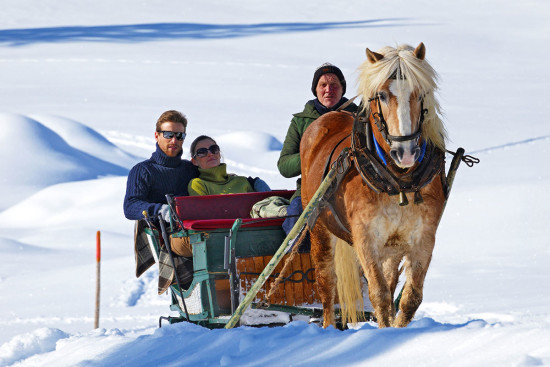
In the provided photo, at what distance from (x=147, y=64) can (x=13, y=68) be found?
499 centimetres

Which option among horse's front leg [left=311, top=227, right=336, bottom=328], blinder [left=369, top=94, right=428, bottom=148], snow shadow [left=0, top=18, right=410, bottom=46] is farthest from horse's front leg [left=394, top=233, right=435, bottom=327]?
snow shadow [left=0, top=18, right=410, bottom=46]

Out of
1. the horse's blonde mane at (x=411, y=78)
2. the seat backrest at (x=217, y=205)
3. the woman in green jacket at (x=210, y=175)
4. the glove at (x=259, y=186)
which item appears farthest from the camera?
the glove at (x=259, y=186)

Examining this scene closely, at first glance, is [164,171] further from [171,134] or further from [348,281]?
[348,281]

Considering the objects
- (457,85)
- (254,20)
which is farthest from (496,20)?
(457,85)

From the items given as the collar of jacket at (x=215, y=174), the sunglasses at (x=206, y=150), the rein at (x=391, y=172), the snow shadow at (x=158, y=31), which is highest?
the snow shadow at (x=158, y=31)

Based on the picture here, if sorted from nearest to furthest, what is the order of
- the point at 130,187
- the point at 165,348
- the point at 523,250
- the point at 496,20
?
1. the point at 165,348
2. the point at 130,187
3. the point at 523,250
4. the point at 496,20

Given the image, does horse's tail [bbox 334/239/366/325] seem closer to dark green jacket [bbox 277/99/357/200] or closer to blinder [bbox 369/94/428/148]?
dark green jacket [bbox 277/99/357/200]

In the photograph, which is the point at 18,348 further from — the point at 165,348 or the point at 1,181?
the point at 1,181

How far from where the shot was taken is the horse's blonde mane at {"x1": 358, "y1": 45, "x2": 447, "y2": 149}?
4316 millimetres

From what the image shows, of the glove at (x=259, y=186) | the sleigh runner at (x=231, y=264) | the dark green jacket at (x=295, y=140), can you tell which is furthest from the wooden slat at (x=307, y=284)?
the glove at (x=259, y=186)

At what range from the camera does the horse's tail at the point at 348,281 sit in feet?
18.3

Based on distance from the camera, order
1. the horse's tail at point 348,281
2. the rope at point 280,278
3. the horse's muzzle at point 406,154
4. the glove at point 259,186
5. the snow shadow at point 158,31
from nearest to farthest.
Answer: the horse's muzzle at point 406,154, the rope at point 280,278, the horse's tail at point 348,281, the glove at point 259,186, the snow shadow at point 158,31

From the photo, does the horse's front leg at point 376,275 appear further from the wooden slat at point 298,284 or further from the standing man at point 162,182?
the standing man at point 162,182

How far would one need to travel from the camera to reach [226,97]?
2766cm
